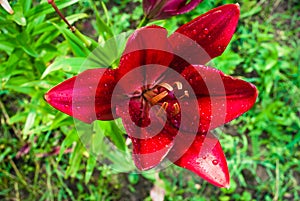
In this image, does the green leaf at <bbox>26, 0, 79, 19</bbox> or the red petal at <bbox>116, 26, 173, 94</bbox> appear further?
the green leaf at <bbox>26, 0, 79, 19</bbox>

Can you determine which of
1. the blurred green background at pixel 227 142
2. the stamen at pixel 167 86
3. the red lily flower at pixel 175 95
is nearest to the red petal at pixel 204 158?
the red lily flower at pixel 175 95

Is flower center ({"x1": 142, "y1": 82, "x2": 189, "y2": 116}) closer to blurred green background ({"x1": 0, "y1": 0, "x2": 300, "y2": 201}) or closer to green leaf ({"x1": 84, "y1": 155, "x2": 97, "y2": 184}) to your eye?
green leaf ({"x1": 84, "y1": 155, "x2": 97, "y2": 184})

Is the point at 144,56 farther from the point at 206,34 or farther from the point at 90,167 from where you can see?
the point at 90,167

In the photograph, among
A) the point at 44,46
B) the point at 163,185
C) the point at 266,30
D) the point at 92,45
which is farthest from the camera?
the point at 266,30

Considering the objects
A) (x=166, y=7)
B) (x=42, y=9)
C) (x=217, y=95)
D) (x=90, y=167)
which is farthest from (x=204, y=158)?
(x=90, y=167)

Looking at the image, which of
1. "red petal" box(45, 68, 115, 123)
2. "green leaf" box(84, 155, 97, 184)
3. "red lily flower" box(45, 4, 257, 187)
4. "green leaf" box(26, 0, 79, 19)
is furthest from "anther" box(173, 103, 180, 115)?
"green leaf" box(84, 155, 97, 184)

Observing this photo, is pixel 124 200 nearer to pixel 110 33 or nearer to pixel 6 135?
pixel 6 135

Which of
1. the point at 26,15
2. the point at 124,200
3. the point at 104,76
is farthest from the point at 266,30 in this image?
the point at 104,76
